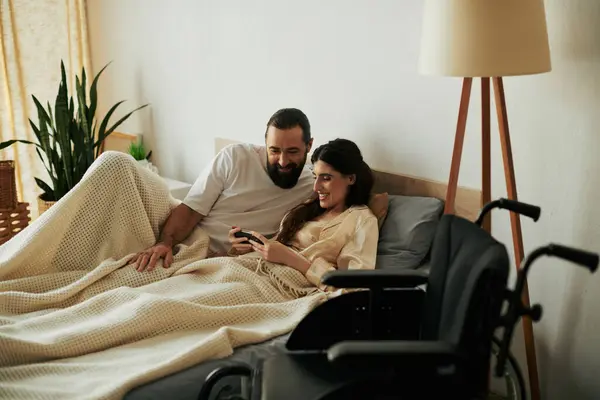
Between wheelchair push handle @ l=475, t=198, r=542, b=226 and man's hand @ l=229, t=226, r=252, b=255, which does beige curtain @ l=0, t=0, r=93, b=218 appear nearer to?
man's hand @ l=229, t=226, r=252, b=255

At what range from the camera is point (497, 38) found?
195 centimetres

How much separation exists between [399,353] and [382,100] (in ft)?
4.94

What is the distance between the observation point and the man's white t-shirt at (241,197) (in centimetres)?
281

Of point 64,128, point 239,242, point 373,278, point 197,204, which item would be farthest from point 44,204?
point 373,278

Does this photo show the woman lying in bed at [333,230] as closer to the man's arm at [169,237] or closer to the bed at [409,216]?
the bed at [409,216]

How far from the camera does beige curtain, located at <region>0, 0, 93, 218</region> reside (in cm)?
420

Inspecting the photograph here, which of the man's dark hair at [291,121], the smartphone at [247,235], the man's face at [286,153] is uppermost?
the man's dark hair at [291,121]

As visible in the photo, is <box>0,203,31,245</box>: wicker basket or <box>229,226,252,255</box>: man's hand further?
<box>0,203,31,245</box>: wicker basket

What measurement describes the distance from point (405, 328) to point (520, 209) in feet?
1.45

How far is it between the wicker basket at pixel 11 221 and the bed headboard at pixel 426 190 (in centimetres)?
183

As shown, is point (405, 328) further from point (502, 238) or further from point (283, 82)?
point (283, 82)

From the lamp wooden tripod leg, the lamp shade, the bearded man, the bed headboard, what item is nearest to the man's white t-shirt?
the bearded man

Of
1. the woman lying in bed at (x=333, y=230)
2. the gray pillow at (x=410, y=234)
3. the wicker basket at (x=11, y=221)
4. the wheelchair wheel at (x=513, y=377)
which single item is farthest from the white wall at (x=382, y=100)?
the wicker basket at (x=11, y=221)

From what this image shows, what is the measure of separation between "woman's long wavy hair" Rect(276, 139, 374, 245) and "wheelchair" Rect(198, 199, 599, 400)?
Answer: 0.60m
